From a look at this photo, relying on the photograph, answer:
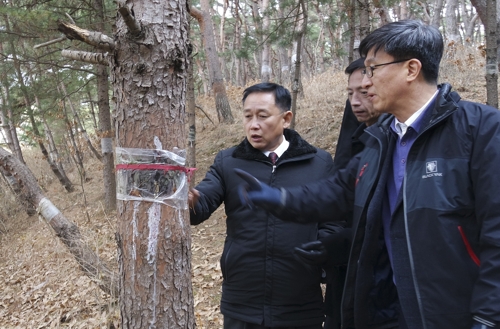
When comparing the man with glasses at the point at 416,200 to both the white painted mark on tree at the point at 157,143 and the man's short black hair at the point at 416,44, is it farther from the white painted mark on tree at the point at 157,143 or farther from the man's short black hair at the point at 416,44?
the white painted mark on tree at the point at 157,143

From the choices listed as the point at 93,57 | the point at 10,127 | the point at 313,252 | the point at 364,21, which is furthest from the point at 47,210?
the point at 10,127

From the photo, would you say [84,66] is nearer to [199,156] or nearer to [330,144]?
[199,156]

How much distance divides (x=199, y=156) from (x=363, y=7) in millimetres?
5950

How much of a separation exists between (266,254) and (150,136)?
3.08 feet

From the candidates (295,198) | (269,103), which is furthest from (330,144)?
(295,198)

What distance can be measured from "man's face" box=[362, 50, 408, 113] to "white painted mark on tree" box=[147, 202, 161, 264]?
4.02ft

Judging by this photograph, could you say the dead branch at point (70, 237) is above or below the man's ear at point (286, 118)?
below

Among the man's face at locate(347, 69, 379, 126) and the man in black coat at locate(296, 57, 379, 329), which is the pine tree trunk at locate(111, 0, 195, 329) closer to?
the man in black coat at locate(296, 57, 379, 329)

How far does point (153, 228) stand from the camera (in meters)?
2.08

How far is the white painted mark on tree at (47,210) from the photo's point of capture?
493 centimetres

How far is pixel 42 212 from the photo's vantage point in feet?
16.4

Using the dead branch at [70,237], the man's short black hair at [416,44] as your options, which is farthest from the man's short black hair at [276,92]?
the dead branch at [70,237]

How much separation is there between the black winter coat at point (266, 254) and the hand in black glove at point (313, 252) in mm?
118

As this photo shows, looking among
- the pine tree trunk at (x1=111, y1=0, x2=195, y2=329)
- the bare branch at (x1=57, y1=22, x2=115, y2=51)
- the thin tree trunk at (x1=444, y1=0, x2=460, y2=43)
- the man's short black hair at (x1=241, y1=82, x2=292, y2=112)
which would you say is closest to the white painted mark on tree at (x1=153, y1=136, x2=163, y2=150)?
the pine tree trunk at (x1=111, y1=0, x2=195, y2=329)
